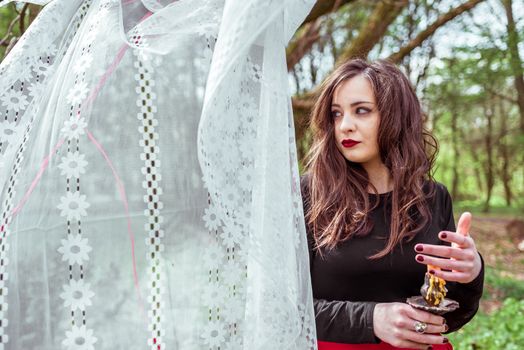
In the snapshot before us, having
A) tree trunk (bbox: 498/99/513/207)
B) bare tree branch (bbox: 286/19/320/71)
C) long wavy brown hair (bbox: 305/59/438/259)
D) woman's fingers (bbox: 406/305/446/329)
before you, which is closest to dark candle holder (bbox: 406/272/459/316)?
woman's fingers (bbox: 406/305/446/329)

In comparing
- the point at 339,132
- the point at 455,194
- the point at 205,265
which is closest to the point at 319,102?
the point at 339,132

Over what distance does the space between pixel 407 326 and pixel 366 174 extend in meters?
0.59

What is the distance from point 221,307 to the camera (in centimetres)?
111

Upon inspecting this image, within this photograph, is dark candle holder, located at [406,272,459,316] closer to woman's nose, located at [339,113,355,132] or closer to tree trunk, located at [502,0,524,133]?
woman's nose, located at [339,113,355,132]

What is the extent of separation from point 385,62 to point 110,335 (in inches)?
50.5

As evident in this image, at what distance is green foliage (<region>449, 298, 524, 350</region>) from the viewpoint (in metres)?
3.90

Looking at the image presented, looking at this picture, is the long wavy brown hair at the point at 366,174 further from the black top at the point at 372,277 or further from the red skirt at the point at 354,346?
the red skirt at the point at 354,346

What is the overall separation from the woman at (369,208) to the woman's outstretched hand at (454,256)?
0.29ft

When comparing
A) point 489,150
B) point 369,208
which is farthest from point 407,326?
point 489,150

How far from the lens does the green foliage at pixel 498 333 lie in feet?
12.8

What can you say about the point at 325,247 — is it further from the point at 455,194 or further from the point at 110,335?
the point at 455,194

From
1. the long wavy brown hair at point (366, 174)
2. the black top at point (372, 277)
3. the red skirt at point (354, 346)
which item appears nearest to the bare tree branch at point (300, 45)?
the long wavy brown hair at point (366, 174)

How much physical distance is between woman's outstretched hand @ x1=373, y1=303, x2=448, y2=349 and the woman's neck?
464 mm

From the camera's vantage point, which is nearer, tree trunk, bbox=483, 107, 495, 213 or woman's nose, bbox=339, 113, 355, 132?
woman's nose, bbox=339, 113, 355, 132
